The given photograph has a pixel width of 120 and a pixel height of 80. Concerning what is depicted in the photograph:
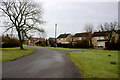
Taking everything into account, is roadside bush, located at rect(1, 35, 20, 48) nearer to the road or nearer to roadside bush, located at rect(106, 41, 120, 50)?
the road

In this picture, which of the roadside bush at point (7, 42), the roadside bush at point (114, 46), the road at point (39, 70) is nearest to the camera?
the road at point (39, 70)

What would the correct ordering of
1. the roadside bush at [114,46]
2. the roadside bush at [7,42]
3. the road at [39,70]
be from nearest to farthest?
the road at [39,70], the roadside bush at [114,46], the roadside bush at [7,42]

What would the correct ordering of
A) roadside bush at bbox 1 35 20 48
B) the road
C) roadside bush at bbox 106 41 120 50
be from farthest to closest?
roadside bush at bbox 1 35 20 48 < roadside bush at bbox 106 41 120 50 < the road

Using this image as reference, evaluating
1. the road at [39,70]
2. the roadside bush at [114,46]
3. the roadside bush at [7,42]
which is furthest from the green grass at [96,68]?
the roadside bush at [7,42]

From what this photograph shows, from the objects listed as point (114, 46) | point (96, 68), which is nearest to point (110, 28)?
point (114, 46)

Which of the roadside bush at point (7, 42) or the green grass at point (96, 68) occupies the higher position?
the roadside bush at point (7, 42)

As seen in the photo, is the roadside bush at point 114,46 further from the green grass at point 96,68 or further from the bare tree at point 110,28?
the green grass at point 96,68

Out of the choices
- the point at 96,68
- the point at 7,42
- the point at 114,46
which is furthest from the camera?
the point at 7,42

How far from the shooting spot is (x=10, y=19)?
2372 centimetres

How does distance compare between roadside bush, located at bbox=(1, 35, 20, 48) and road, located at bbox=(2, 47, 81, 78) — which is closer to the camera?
road, located at bbox=(2, 47, 81, 78)

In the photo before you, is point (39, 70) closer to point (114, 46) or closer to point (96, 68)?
point (96, 68)

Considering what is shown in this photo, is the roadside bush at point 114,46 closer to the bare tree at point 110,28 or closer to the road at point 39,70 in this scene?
the bare tree at point 110,28

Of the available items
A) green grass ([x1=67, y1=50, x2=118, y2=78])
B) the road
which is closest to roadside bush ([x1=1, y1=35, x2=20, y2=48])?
the road

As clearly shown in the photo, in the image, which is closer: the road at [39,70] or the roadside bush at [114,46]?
the road at [39,70]
